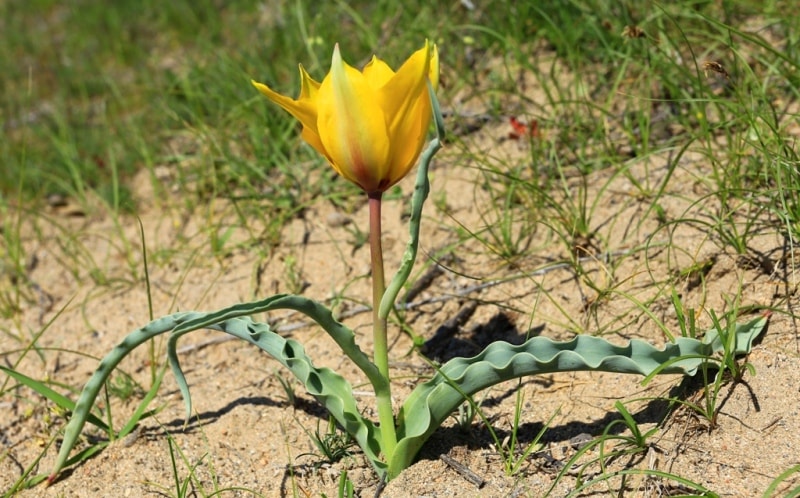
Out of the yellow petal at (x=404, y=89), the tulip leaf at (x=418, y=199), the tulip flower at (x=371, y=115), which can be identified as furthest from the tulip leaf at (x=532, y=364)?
the yellow petal at (x=404, y=89)

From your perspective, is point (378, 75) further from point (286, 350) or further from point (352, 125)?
point (286, 350)

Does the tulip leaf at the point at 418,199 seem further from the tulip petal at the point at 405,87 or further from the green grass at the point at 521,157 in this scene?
the green grass at the point at 521,157

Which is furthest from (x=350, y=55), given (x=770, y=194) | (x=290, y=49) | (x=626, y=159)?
(x=770, y=194)

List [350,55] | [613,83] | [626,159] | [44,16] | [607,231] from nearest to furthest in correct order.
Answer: [607,231] → [626,159] → [613,83] → [350,55] → [44,16]

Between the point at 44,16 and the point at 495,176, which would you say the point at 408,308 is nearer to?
the point at 495,176

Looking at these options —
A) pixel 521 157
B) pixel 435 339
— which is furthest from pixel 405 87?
pixel 521 157

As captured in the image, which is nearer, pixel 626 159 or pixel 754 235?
pixel 754 235

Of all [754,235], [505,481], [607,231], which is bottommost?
[505,481]
